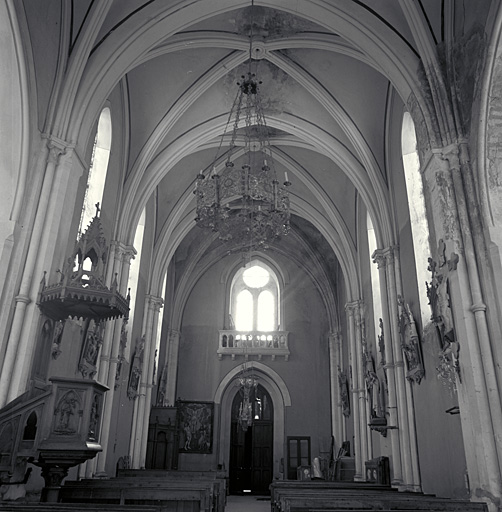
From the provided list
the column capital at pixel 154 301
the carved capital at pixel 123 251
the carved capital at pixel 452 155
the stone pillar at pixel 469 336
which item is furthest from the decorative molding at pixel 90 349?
the carved capital at pixel 452 155

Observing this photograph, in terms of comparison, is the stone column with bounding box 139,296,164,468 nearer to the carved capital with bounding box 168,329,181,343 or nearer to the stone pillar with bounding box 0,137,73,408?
the carved capital with bounding box 168,329,181,343

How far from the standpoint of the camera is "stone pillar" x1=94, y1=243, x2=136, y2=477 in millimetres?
11352

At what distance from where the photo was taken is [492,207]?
770cm

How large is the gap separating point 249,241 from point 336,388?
1117 centimetres

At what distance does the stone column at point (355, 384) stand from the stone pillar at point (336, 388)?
7.76 ft

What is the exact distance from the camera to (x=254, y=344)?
2066cm

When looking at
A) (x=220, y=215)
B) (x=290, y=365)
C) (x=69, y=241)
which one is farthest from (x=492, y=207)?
(x=290, y=365)

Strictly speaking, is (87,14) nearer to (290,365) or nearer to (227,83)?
(227,83)

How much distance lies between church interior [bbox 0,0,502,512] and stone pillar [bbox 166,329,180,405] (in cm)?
8

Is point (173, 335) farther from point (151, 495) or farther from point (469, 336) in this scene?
point (469, 336)

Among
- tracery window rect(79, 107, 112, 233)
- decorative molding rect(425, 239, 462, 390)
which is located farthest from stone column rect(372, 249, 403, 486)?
tracery window rect(79, 107, 112, 233)

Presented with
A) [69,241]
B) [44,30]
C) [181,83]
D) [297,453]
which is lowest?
[297,453]

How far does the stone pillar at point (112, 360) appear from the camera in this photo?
37.2 feet

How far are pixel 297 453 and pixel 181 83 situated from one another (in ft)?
44.2
